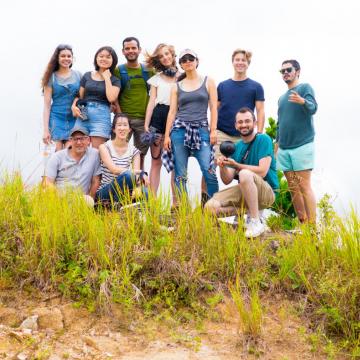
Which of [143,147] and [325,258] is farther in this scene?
[143,147]

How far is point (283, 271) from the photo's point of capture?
6.14 m

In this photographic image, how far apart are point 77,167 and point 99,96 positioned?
1192mm

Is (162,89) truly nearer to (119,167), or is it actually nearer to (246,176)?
(119,167)

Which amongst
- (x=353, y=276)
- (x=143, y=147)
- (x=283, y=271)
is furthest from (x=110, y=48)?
(x=353, y=276)

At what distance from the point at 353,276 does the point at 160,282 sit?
2046mm

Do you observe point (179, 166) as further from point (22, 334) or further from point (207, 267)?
point (22, 334)

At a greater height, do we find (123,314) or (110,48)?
(110,48)

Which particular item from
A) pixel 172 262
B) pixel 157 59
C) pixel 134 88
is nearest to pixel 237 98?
pixel 157 59

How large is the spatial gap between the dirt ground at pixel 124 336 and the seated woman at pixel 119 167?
1754 millimetres

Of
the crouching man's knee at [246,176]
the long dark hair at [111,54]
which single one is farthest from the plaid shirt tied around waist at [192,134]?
the long dark hair at [111,54]

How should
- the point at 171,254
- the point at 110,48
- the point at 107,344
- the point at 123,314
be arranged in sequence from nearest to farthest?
the point at 107,344 → the point at 123,314 → the point at 171,254 → the point at 110,48

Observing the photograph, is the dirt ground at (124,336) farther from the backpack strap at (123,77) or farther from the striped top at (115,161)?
the backpack strap at (123,77)

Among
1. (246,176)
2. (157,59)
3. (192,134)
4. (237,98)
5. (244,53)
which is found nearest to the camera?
(246,176)

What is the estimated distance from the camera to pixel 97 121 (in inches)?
304
